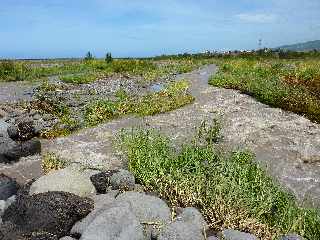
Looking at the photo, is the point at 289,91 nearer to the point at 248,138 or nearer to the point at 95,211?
the point at 248,138

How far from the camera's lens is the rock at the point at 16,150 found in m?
15.7

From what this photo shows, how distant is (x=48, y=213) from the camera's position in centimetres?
1030

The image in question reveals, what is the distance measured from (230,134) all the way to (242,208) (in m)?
6.83

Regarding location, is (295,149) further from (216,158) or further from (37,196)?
(37,196)

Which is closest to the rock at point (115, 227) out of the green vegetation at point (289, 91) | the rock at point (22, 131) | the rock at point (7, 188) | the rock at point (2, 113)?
the rock at point (7, 188)

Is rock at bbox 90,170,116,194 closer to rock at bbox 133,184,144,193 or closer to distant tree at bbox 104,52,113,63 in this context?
rock at bbox 133,184,144,193

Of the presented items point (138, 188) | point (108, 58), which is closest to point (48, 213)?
point (138, 188)

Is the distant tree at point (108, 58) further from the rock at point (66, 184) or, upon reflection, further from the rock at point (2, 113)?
the rock at point (66, 184)

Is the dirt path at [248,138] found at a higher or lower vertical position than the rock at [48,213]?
lower

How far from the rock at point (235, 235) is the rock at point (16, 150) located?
8.04m

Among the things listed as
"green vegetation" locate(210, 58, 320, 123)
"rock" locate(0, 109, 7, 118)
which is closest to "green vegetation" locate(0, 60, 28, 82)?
"green vegetation" locate(210, 58, 320, 123)

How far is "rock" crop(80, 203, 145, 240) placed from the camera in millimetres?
9250

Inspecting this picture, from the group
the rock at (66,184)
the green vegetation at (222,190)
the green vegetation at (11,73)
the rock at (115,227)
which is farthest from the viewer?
the green vegetation at (11,73)

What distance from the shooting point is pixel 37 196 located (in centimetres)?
1079
